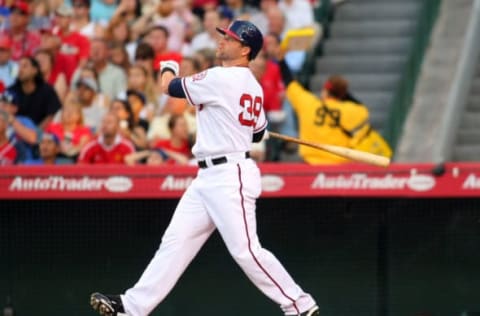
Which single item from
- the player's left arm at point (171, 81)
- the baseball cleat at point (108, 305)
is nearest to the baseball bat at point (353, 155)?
the player's left arm at point (171, 81)

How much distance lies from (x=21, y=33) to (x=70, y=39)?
0.58 metres

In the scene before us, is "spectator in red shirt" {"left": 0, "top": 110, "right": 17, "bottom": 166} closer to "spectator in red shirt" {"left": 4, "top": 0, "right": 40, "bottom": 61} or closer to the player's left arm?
"spectator in red shirt" {"left": 4, "top": 0, "right": 40, "bottom": 61}

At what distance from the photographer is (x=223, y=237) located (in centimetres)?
840

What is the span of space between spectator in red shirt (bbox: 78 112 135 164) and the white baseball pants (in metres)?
2.88

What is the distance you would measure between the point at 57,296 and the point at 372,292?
2254mm

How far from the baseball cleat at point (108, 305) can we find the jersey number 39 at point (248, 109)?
1321mm

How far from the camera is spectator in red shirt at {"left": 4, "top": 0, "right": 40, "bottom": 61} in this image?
13.9 m

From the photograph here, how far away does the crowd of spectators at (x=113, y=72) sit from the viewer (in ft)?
38.1

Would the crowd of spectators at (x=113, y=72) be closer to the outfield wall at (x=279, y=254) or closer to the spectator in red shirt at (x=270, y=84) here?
the spectator in red shirt at (x=270, y=84)

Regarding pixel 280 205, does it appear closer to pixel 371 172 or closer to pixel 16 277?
pixel 371 172

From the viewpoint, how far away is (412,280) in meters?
9.85

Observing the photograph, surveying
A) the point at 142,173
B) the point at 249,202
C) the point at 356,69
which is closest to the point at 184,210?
the point at 249,202

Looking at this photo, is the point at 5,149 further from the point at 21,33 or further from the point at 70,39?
the point at 21,33

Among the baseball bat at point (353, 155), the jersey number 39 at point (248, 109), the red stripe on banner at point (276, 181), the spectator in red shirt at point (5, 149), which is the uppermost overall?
the jersey number 39 at point (248, 109)
